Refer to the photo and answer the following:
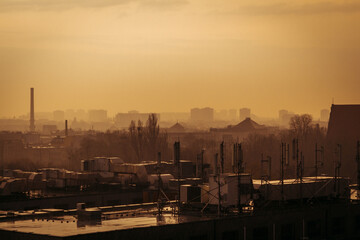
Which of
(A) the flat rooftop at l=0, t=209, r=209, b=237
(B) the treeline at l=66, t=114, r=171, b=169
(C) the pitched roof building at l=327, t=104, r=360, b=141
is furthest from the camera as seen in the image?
(B) the treeline at l=66, t=114, r=171, b=169

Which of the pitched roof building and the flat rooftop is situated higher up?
the pitched roof building

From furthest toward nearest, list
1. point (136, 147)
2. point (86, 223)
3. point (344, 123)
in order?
point (344, 123), point (136, 147), point (86, 223)

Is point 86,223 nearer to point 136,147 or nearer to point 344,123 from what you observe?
point 136,147

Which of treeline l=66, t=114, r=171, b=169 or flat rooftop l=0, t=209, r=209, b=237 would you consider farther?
treeline l=66, t=114, r=171, b=169

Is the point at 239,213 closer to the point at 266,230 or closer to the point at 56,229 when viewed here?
the point at 266,230

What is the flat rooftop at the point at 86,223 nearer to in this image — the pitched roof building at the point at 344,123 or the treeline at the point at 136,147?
the treeline at the point at 136,147

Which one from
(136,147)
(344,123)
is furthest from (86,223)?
(344,123)

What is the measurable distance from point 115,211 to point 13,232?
8.47m

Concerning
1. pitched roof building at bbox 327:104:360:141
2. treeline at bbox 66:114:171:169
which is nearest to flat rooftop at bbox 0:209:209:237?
treeline at bbox 66:114:171:169

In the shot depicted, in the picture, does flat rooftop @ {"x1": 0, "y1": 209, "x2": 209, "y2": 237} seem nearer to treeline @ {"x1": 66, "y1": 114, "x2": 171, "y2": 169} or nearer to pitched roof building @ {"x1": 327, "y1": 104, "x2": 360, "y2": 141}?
treeline @ {"x1": 66, "y1": 114, "x2": 171, "y2": 169}

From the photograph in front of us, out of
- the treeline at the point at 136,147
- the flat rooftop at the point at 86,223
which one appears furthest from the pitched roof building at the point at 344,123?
the flat rooftop at the point at 86,223

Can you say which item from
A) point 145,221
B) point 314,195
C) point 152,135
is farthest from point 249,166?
point 145,221

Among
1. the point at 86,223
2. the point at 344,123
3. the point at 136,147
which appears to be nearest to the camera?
the point at 86,223

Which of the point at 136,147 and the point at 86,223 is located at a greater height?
the point at 136,147
